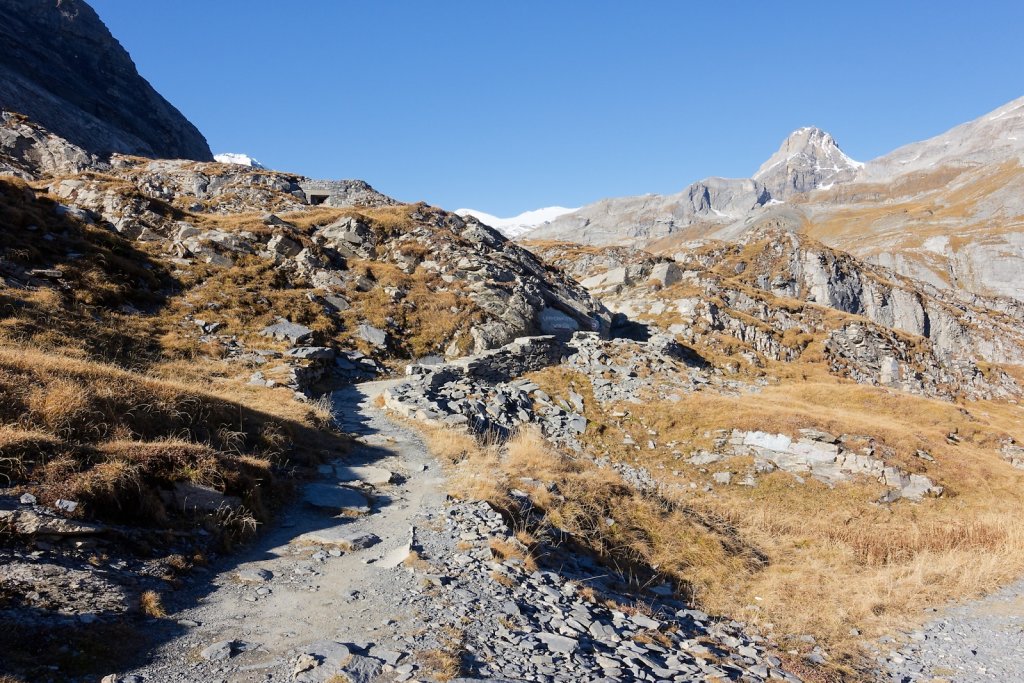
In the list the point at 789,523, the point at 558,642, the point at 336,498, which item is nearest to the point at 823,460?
the point at 789,523

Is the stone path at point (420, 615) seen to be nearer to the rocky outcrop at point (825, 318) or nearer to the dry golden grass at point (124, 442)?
the dry golden grass at point (124, 442)

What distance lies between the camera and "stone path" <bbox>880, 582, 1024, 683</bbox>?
29.4 ft

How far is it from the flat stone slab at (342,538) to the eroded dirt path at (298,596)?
2 cm

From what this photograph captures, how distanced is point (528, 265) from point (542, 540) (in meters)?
39.3

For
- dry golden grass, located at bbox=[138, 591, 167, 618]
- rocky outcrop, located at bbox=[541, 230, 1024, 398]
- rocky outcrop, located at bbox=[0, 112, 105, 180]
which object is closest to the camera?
dry golden grass, located at bbox=[138, 591, 167, 618]

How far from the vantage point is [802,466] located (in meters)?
24.3

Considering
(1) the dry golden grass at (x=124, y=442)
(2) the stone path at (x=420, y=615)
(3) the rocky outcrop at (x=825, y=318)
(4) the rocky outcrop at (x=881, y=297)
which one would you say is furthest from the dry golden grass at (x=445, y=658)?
(4) the rocky outcrop at (x=881, y=297)

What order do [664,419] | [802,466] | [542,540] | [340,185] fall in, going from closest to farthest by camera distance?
[542,540] → [802,466] → [664,419] → [340,185]

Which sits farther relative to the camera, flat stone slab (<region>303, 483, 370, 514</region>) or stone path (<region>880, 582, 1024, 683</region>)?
flat stone slab (<region>303, 483, 370, 514</region>)

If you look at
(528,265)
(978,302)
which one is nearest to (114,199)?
(528,265)

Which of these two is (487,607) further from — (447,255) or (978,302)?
(978,302)

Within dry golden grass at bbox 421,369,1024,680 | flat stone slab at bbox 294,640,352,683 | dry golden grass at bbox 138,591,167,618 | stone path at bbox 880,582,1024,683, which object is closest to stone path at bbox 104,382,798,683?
flat stone slab at bbox 294,640,352,683

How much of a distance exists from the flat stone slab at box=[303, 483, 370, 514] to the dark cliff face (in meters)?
80.9

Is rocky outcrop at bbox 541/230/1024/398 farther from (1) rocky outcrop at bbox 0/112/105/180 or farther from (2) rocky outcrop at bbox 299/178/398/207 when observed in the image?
(1) rocky outcrop at bbox 0/112/105/180
